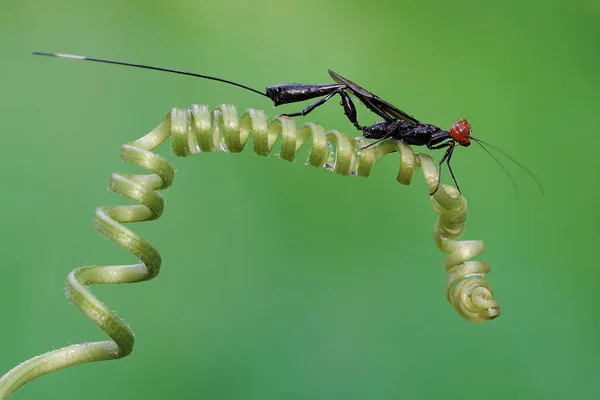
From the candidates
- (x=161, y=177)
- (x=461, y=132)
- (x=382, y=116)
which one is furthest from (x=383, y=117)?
(x=161, y=177)

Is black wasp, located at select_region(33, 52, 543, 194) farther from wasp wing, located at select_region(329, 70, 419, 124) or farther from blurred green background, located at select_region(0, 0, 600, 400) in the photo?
blurred green background, located at select_region(0, 0, 600, 400)

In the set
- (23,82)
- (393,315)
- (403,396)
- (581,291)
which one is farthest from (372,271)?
(23,82)

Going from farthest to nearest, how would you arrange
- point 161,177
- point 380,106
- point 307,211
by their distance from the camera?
point 307,211 → point 380,106 → point 161,177

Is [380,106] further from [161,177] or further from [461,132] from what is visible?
[161,177]

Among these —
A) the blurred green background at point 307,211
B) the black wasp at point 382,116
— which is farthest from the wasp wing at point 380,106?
the blurred green background at point 307,211

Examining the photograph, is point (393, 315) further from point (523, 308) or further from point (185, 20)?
point (185, 20)

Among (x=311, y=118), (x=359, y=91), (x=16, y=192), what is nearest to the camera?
(x=359, y=91)
